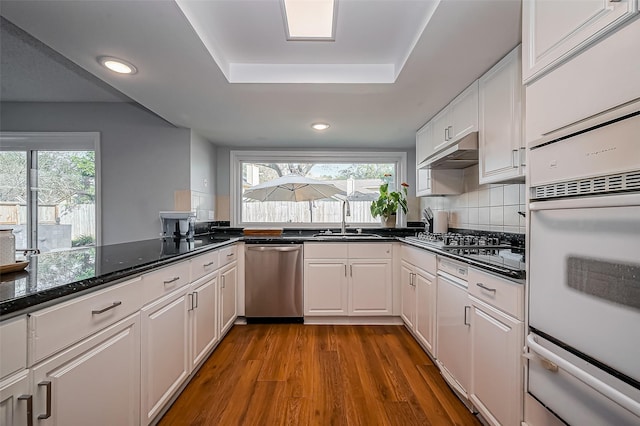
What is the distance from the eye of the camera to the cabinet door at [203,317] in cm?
195

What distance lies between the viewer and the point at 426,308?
7.55ft

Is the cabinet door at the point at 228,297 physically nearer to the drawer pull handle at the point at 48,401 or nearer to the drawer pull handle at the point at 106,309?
the drawer pull handle at the point at 106,309

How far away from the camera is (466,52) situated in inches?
66.5

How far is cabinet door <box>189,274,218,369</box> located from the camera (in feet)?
6.39

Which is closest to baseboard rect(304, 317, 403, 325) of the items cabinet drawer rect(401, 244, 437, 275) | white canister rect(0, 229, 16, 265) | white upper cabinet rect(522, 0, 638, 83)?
cabinet drawer rect(401, 244, 437, 275)

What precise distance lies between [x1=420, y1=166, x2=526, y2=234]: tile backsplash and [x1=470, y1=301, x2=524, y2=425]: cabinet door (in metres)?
0.90

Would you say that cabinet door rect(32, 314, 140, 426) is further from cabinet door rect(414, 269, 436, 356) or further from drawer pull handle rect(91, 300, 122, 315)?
cabinet door rect(414, 269, 436, 356)

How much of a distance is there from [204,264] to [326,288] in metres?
1.36

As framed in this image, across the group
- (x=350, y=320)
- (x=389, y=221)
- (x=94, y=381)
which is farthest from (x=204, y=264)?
(x=389, y=221)

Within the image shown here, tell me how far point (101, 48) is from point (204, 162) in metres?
1.91

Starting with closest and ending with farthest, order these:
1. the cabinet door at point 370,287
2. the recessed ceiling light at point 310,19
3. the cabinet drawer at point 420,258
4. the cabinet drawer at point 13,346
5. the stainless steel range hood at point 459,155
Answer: the cabinet drawer at point 13,346 → the recessed ceiling light at point 310,19 → the stainless steel range hood at point 459,155 → the cabinet drawer at point 420,258 → the cabinet door at point 370,287

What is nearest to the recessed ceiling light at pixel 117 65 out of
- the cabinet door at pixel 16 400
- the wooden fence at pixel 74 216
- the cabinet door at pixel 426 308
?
the cabinet door at pixel 16 400

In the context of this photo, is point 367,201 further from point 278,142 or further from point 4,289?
point 4,289

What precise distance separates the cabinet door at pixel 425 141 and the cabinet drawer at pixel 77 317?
2.70 metres
